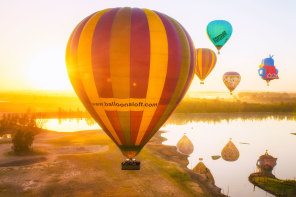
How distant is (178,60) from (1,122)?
38133 mm

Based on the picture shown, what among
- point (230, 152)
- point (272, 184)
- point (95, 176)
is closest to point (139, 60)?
point (95, 176)

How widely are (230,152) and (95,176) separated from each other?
64.4 ft

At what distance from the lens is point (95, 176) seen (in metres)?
17.8

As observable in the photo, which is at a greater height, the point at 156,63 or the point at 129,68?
the point at 156,63

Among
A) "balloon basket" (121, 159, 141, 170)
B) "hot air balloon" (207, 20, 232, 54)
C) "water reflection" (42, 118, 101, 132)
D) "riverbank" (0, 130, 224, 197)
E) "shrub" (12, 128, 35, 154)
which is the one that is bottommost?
"water reflection" (42, 118, 101, 132)

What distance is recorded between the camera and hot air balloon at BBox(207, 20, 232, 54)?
2969cm

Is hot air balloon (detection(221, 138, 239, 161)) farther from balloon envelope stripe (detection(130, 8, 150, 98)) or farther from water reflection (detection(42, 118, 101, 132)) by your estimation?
water reflection (detection(42, 118, 101, 132))

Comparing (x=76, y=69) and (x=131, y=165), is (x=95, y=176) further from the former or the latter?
(x=76, y=69)

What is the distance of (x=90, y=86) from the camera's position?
37.0ft

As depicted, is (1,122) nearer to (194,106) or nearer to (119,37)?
(119,37)

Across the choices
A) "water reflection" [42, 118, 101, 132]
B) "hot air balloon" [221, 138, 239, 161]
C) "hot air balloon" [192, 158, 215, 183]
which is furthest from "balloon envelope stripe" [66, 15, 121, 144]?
"water reflection" [42, 118, 101, 132]

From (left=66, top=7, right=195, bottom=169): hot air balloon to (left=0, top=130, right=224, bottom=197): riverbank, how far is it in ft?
18.5

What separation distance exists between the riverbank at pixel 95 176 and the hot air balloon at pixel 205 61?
12.5 metres

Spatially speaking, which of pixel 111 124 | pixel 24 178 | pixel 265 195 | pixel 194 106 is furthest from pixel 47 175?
pixel 194 106
